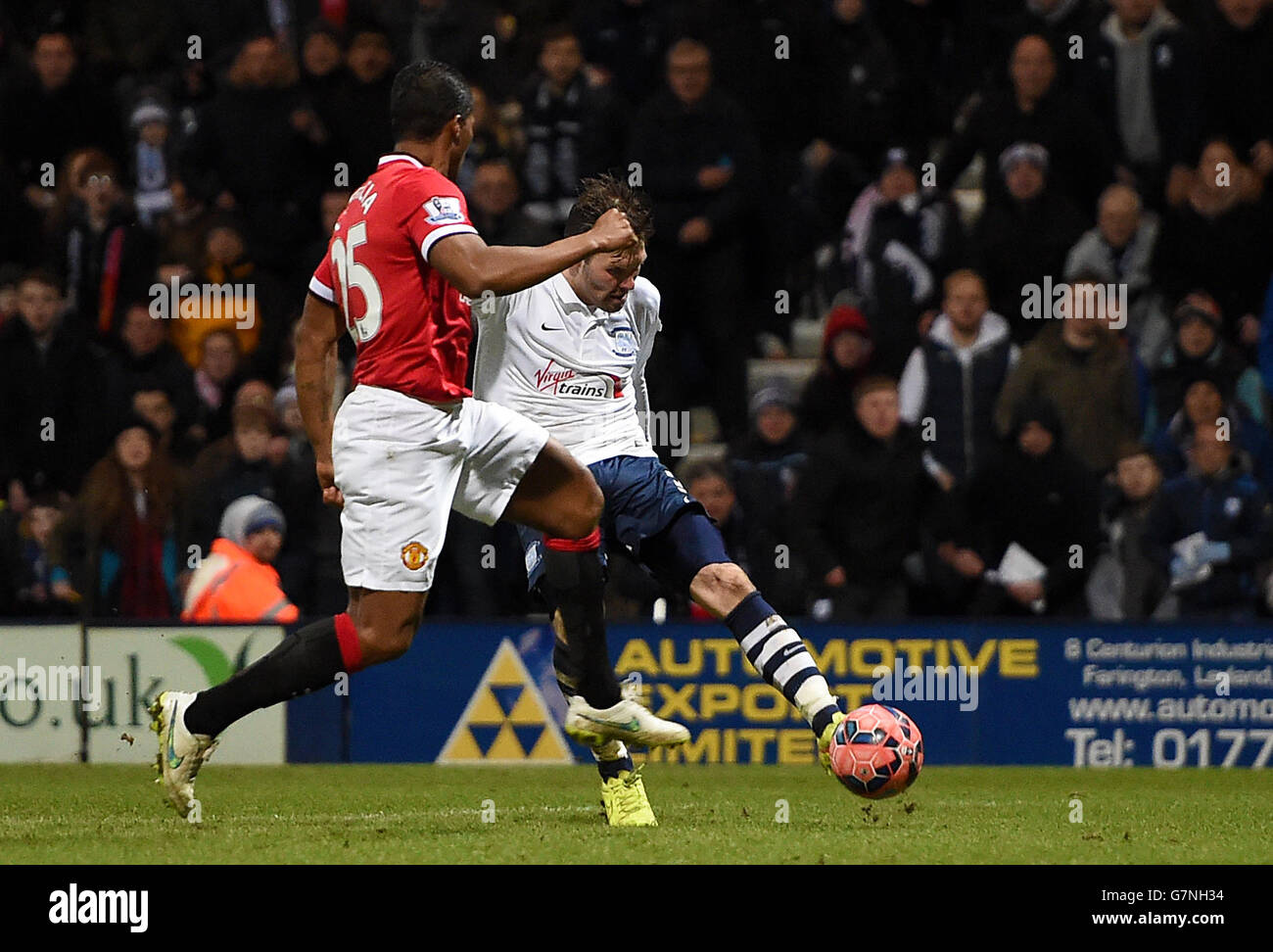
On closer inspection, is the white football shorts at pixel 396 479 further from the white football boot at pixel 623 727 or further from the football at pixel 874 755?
the football at pixel 874 755

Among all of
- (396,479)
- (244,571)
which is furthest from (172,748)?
(244,571)

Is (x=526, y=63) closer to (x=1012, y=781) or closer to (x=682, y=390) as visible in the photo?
(x=682, y=390)

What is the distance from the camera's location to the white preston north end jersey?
292 inches

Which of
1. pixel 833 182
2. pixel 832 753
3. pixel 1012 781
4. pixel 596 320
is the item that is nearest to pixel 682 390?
pixel 833 182

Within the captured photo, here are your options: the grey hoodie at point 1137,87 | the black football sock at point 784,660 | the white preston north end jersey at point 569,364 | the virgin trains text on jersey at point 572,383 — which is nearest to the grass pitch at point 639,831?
the black football sock at point 784,660

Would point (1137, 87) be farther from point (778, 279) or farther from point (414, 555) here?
point (414, 555)

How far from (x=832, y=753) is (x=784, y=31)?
7044 mm

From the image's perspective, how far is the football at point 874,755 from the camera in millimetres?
6371

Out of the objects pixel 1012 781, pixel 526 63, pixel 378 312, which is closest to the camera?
pixel 378 312

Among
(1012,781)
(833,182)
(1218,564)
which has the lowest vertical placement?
(1012,781)

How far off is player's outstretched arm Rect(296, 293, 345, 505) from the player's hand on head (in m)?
0.97

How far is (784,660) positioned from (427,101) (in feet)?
6.68

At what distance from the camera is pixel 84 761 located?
10633 mm

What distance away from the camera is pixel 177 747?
21.0 feet
